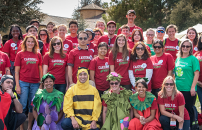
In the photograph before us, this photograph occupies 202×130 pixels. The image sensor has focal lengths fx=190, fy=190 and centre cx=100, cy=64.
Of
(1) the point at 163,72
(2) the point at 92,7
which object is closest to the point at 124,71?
(1) the point at 163,72

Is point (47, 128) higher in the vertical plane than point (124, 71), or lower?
lower

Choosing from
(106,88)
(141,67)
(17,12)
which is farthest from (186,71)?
(17,12)

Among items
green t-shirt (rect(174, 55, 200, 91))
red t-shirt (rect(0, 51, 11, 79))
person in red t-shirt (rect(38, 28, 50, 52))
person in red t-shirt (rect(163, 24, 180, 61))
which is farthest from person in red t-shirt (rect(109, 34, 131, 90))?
red t-shirt (rect(0, 51, 11, 79))

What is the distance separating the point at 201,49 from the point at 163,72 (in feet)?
4.31

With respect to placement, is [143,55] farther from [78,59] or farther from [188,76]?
[78,59]

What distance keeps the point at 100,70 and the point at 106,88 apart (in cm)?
47

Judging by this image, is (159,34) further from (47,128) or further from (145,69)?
(47,128)

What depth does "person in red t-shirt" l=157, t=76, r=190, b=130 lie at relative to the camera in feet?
12.9

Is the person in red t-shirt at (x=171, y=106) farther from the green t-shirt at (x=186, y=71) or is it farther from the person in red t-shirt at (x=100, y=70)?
the person in red t-shirt at (x=100, y=70)

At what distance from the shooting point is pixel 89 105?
13.6 feet

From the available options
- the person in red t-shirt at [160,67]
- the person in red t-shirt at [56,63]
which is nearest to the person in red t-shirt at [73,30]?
the person in red t-shirt at [56,63]

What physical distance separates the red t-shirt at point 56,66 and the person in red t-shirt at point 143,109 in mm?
1868

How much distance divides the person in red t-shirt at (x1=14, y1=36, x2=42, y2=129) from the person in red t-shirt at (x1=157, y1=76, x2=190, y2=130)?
2950mm

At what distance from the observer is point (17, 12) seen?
16484mm
